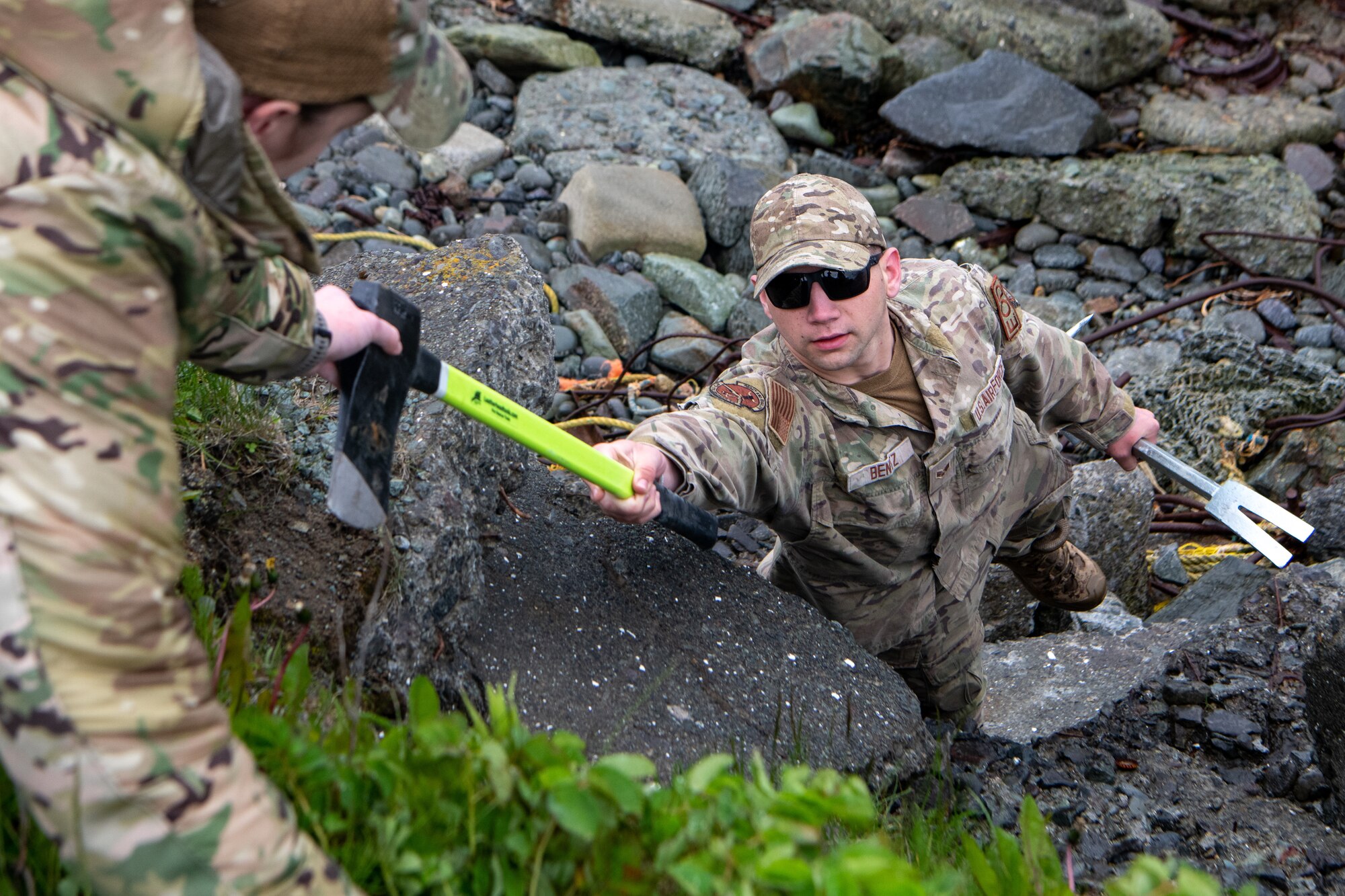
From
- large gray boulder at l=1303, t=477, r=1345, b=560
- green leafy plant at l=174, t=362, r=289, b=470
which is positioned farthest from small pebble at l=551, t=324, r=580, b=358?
large gray boulder at l=1303, t=477, r=1345, b=560

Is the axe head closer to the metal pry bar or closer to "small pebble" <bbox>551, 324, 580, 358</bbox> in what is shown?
the metal pry bar

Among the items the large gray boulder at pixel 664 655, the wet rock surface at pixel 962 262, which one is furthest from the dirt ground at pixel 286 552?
the large gray boulder at pixel 664 655

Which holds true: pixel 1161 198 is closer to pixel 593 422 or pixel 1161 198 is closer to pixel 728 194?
pixel 728 194

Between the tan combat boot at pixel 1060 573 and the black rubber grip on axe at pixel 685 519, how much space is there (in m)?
2.18

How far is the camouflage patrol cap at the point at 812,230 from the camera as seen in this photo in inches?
134

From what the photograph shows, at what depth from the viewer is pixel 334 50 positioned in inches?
65.7

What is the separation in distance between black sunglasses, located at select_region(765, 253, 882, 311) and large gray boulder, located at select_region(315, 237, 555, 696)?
88 centimetres

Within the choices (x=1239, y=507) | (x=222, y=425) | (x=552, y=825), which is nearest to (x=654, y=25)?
(x=1239, y=507)

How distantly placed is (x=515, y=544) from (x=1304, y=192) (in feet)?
23.2

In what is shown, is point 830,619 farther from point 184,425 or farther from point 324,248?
point 324,248

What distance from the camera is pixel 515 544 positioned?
3.53m

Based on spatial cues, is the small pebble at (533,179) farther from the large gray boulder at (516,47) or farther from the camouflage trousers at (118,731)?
the camouflage trousers at (118,731)

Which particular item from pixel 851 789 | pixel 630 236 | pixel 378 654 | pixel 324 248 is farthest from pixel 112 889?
pixel 630 236

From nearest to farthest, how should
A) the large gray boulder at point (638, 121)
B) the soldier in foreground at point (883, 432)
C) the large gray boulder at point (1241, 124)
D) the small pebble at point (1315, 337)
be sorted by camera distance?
the soldier in foreground at point (883, 432) < the small pebble at point (1315, 337) < the large gray boulder at point (638, 121) < the large gray boulder at point (1241, 124)
